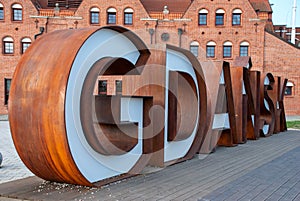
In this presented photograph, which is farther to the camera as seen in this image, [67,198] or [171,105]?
[171,105]

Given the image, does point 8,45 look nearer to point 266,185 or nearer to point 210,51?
point 210,51

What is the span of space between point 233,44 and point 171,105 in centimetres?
2249

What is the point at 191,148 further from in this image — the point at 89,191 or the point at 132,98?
the point at 89,191

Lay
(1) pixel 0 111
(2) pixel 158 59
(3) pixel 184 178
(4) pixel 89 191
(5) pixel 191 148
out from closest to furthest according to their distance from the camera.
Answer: (4) pixel 89 191, (3) pixel 184 178, (2) pixel 158 59, (5) pixel 191 148, (1) pixel 0 111

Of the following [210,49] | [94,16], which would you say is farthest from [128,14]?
[210,49]

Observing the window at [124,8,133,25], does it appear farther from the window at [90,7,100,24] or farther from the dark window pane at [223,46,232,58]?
the dark window pane at [223,46,232,58]

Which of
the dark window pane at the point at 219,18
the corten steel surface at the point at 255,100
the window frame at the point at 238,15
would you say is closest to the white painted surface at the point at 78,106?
the corten steel surface at the point at 255,100

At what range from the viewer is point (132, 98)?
724 centimetres

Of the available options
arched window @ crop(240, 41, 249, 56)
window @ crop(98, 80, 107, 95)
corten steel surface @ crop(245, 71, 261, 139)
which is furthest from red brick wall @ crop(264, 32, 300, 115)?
corten steel surface @ crop(245, 71, 261, 139)

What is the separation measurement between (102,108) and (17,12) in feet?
84.6

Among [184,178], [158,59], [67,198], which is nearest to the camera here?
[67,198]

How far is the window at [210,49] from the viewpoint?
29.7m

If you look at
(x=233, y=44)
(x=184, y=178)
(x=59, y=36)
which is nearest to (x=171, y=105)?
(x=184, y=178)

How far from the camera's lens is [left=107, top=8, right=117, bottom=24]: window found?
29.9 metres
